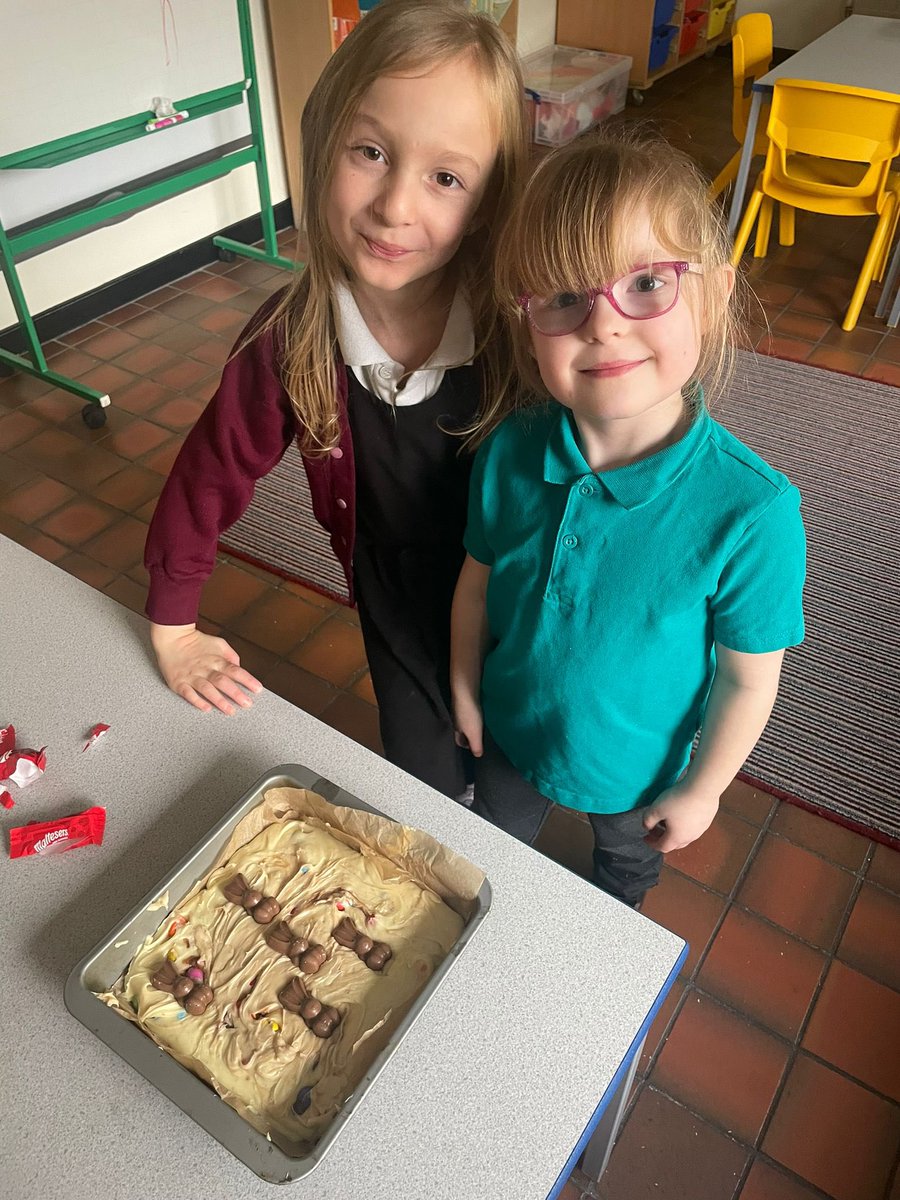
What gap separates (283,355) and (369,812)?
49 cm

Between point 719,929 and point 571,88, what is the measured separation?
4.00 meters

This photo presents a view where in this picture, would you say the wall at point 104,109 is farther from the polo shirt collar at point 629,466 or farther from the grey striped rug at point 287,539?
the polo shirt collar at point 629,466

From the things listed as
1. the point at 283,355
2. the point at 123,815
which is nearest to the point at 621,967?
the point at 123,815

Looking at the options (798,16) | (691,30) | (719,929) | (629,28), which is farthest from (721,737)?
(798,16)

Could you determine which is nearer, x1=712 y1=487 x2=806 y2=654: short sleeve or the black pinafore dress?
x1=712 y1=487 x2=806 y2=654: short sleeve

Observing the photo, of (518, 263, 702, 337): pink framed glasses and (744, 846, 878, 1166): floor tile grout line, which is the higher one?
(518, 263, 702, 337): pink framed glasses

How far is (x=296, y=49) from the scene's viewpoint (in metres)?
3.22

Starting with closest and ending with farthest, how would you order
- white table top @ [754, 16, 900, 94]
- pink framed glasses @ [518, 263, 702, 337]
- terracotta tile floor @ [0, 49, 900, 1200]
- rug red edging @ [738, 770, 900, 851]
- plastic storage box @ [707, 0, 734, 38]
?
pink framed glasses @ [518, 263, 702, 337] → terracotta tile floor @ [0, 49, 900, 1200] → rug red edging @ [738, 770, 900, 851] → white table top @ [754, 16, 900, 94] → plastic storage box @ [707, 0, 734, 38]

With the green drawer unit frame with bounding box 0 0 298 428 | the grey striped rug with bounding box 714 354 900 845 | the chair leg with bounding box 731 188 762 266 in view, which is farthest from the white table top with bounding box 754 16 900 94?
the green drawer unit frame with bounding box 0 0 298 428

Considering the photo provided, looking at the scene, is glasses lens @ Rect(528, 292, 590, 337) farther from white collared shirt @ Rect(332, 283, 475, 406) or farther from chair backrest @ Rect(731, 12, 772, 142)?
chair backrest @ Rect(731, 12, 772, 142)

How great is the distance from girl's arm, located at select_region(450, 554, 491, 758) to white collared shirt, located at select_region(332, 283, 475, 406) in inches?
7.7

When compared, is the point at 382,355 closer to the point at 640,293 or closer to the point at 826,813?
the point at 640,293

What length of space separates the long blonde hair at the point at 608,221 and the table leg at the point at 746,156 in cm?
225

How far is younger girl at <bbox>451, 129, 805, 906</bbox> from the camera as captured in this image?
715 millimetres
